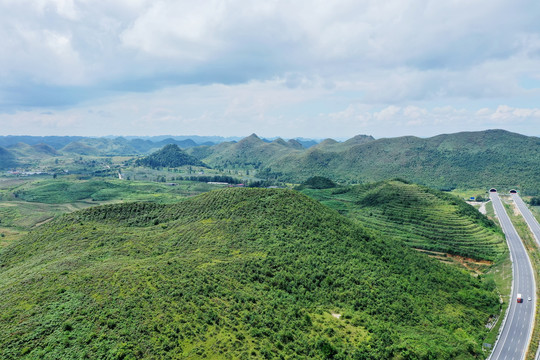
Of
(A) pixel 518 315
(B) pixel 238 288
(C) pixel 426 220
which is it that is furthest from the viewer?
(C) pixel 426 220

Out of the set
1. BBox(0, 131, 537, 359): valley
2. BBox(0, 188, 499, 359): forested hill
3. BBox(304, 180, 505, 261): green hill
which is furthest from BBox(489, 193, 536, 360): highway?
BBox(304, 180, 505, 261): green hill

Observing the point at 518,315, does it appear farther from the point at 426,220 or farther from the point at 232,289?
the point at 232,289

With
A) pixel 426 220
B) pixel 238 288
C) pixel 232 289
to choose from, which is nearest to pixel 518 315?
pixel 426 220

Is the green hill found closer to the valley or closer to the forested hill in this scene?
the valley

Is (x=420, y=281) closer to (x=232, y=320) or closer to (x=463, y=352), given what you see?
(x=463, y=352)

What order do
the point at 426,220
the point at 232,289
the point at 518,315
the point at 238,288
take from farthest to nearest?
1. the point at 426,220
2. the point at 518,315
3. the point at 238,288
4. the point at 232,289

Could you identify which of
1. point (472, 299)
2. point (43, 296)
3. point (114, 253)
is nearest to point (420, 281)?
point (472, 299)

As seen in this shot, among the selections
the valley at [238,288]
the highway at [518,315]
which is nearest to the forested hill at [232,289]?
the valley at [238,288]
